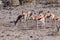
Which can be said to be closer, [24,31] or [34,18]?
[24,31]

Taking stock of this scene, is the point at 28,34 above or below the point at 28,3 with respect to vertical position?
above

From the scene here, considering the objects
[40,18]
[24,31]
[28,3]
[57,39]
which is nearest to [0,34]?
[24,31]

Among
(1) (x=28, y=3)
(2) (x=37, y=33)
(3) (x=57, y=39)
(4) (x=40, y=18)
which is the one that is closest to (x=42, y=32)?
(2) (x=37, y=33)

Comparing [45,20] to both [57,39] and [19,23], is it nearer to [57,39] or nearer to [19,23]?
[19,23]

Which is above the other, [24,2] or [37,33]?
[37,33]

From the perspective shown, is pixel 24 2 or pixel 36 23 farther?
pixel 24 2

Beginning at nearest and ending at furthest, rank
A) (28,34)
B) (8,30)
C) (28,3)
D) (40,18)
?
(28,34)
(8,30)
(40,18)
(28,3)

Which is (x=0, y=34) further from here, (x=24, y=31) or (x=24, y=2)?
(x=24, y=2)

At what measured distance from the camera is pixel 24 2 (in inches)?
1437

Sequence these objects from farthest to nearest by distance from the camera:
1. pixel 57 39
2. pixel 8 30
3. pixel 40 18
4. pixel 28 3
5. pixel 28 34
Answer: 1. pixel 28 3
2. pixel 40 18
3. pixel 8 30
4. pixel 28 34
5. pixel 57 39

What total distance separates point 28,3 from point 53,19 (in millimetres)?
18031

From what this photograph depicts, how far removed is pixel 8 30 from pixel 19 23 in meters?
2.82

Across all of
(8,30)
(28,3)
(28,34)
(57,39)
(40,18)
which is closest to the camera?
(57,39)

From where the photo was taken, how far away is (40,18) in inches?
704
